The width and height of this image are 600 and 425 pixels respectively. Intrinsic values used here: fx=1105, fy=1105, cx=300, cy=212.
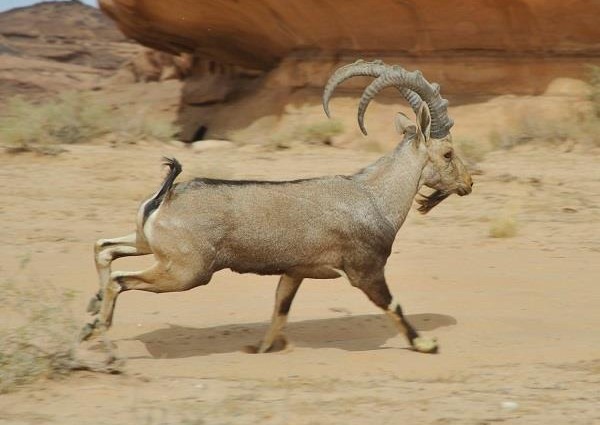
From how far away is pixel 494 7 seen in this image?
756 inches

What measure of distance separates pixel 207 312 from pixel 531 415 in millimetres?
3818

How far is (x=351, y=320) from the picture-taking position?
865 cm

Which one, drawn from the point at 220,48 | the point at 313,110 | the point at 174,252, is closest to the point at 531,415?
the point at 174,252

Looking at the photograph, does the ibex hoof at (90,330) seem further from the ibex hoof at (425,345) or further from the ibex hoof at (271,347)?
the ibex hoof at (425,345)

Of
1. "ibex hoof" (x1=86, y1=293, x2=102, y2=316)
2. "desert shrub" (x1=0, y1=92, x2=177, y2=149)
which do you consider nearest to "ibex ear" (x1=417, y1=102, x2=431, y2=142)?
"ibex hoof" (x1=86, y1=293, x2=102, y2=316)

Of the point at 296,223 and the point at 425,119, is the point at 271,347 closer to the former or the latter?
the point at 296,223

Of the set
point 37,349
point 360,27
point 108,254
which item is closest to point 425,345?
point 108,254

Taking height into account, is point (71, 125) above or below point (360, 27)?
below

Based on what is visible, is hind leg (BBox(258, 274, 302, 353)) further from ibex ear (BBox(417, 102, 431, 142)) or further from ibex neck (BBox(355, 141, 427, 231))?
ibex ear (BBox(417, 102, 431, 142))

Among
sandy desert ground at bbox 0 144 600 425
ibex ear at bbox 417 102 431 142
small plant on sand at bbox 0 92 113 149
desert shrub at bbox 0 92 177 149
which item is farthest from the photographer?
desert shrub at bbox 0 92 177 149

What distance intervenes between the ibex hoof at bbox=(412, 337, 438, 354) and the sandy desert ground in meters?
0.08

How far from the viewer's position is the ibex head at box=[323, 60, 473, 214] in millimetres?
7816

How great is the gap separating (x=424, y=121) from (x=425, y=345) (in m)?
1.58

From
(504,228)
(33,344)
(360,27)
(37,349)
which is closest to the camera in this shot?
(37,349)
